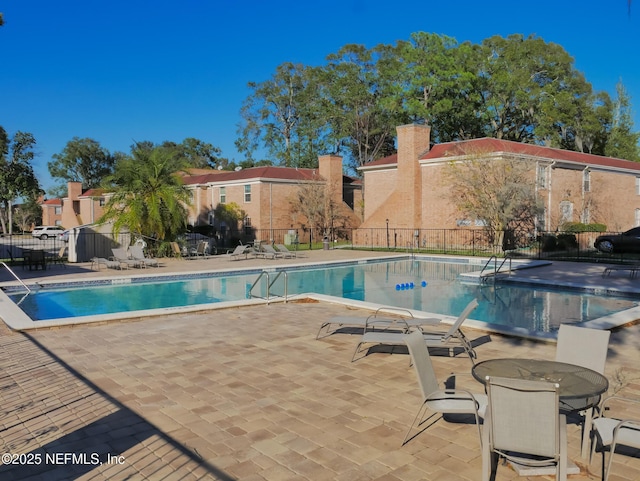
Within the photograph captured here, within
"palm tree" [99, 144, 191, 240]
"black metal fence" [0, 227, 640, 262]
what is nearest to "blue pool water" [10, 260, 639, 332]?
"palm tree" [99, 144, 191, 240]

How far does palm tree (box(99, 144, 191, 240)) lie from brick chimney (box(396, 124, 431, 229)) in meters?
13.3

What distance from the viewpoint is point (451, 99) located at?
145 feet

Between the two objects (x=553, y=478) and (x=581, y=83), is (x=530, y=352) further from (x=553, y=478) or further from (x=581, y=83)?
(x=581, y=83)

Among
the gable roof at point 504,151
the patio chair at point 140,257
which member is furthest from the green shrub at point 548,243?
the patio chair at point 140,257

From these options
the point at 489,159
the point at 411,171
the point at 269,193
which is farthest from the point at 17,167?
the point at 489,159

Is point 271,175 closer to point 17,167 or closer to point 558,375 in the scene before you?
point 17,167

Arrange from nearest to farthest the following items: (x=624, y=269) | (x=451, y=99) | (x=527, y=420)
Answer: (x=527, y=420)
(x=624, y=269)
(x=451, y=99)

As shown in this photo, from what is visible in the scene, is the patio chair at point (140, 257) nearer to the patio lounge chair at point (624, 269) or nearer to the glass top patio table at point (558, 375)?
the patio lounge chair at point (624, 269)

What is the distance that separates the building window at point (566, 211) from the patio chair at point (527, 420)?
2913cm

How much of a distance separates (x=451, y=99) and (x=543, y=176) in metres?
17.9

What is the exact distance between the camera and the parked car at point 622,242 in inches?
953

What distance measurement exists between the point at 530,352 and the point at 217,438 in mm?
5146

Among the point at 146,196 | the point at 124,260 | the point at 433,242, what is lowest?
the point at 124,260

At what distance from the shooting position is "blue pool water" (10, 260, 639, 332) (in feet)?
42.0
